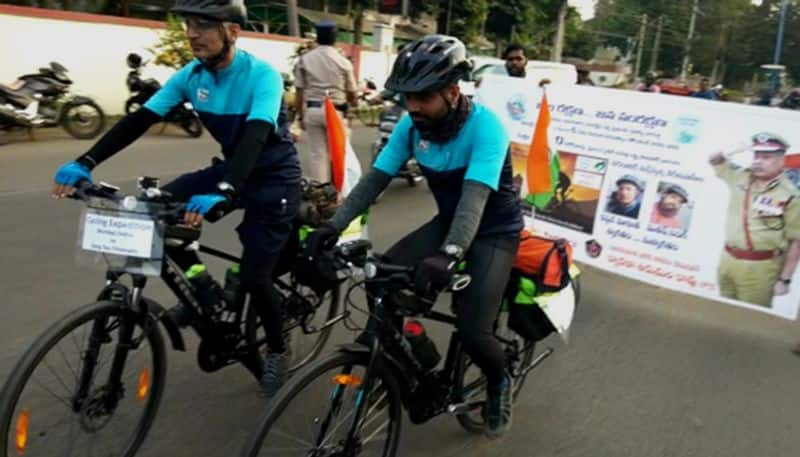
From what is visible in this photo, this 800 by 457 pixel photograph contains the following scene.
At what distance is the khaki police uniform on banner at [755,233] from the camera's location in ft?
16.7

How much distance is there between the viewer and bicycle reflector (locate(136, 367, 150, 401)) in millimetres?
2990

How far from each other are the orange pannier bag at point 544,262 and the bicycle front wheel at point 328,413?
2.93 ft

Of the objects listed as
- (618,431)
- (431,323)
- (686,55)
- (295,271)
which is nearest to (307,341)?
(295,271)

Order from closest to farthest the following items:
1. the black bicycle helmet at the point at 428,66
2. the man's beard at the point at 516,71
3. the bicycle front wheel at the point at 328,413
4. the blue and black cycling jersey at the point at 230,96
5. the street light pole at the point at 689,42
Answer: the bicycle front wheel at the point at 328,413
the black bicycle helmet at the point at 428,66
the blue and black cycling jersey at the point at 230,96
the man's beard at the point at 516,71
the street light pole at the point at 689,42

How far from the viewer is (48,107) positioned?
1132cm

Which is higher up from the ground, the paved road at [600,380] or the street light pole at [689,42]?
the street light pole at [689,42]

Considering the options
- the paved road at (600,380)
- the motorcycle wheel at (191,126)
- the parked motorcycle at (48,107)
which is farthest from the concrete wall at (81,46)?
the paved road at (600,380)

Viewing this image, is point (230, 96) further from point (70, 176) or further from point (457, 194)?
point (457, 194)

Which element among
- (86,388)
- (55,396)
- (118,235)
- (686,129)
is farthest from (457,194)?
(686,129)

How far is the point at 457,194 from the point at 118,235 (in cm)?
139

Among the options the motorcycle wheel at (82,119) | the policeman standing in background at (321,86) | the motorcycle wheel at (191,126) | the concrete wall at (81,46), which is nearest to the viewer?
the policeman standing in background at (321,86)

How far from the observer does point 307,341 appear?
13.8 ft

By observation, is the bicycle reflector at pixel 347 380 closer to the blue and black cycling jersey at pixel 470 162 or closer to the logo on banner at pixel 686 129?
the blue and black cycling jersey at pixel 470 162

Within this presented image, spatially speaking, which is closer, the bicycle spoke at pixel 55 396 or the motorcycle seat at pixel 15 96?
the bicycle spoke at pixel 55 396
